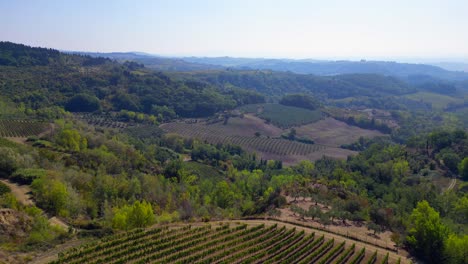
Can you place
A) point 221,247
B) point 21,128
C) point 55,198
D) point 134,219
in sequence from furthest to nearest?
1. point 21,128
2. point 55,198
3. point 134,219
4. point 221,247

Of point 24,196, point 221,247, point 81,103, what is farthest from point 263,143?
point 221,247

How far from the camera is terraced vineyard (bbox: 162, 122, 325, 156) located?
171375 mm

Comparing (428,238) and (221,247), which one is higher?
(221,247)

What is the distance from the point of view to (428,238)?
5362 centimetres

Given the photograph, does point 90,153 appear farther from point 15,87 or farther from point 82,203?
point 15,87

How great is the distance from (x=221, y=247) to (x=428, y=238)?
3276cm

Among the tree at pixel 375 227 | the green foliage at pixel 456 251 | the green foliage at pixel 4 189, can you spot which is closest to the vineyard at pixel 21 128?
the green foliage at pixel 4 189

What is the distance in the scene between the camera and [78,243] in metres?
47.2

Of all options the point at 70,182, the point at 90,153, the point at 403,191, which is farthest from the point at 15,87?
the point at 403,191

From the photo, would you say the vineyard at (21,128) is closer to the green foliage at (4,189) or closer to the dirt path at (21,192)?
the dirt path at (21,192)

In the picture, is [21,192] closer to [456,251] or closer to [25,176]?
[25,176]

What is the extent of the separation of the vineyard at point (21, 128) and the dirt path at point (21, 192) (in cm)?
4849

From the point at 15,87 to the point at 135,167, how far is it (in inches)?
4628

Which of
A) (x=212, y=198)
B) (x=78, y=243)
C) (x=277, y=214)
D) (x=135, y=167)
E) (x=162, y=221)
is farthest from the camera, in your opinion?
(x=135, y=167)
